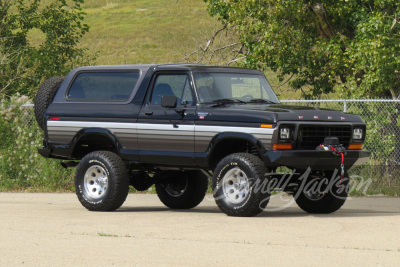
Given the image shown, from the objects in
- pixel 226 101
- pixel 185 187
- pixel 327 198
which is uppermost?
pixel 226 101

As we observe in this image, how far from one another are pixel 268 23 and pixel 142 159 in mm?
7731

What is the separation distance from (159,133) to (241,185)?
1.70m

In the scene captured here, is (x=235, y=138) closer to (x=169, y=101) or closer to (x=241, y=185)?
(x=241, y=185)

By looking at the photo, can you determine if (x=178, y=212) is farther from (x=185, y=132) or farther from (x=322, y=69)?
(x=322, y=69)

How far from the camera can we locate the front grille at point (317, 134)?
13.4 m

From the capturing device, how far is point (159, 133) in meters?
14.3

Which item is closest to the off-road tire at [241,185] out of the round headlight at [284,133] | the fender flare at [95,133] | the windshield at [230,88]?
the round headlight at [284,133]

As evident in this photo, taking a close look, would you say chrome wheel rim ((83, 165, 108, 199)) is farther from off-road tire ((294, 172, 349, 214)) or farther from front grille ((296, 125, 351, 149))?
front grille ((296, 125, 351, 149))

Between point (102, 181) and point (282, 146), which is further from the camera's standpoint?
point (102, 181)

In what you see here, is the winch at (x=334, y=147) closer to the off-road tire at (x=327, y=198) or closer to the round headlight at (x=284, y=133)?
the round headlight at (x=284, y=133)

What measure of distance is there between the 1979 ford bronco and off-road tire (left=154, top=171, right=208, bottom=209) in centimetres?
2

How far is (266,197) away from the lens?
13.3 metres

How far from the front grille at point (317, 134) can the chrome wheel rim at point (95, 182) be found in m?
3.39

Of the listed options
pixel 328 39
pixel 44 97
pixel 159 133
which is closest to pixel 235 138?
pixel 159 133
